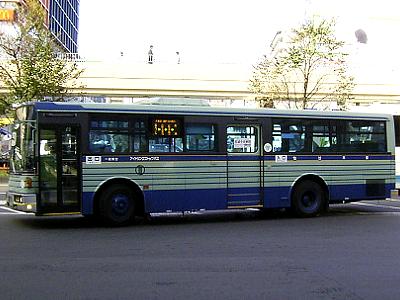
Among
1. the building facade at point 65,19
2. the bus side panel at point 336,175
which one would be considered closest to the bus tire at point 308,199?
the bus side panel at point 336,175

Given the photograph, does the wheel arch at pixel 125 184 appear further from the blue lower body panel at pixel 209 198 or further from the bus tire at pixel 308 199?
the bus tire at pixel 308 199

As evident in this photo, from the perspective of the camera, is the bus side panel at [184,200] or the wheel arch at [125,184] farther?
the bus side panel at [184,200]

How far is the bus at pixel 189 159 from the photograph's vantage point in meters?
11.8

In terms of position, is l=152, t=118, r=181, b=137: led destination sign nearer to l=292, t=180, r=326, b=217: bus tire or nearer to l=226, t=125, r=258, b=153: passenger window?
l=226, t=125, r=258, b=153: passenger window

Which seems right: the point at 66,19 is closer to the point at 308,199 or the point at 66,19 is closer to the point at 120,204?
the point at 308,199

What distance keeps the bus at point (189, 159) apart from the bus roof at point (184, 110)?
1.0 inches

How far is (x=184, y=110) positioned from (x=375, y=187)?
6081mm

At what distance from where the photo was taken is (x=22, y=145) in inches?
473

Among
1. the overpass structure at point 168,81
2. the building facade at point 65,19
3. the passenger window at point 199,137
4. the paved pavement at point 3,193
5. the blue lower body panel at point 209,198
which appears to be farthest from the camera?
the building facade at point 65,19

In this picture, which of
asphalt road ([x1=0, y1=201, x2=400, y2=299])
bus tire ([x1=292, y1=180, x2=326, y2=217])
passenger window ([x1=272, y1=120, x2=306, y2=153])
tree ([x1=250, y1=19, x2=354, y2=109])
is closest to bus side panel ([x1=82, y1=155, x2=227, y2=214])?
asphalt road ([x1=0, y1=201, x2=400, y2=299])

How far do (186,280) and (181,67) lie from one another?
3170 centimetres

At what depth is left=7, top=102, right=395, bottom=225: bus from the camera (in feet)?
38.8

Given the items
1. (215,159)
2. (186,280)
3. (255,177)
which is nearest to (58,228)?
(215,159)

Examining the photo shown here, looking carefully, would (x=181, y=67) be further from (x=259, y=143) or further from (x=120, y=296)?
(x=120, y=296)
